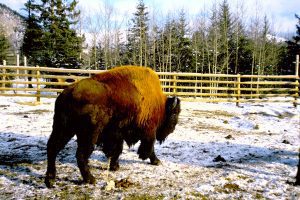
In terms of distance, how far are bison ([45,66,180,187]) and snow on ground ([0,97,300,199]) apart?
0.32 metres

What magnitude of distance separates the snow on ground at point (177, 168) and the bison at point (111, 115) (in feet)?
1.06

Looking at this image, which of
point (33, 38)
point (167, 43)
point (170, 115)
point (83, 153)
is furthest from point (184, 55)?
point (83, 153)

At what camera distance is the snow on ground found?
13.8 ft

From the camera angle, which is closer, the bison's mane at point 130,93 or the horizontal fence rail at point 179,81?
the bison's mane at point 130,93

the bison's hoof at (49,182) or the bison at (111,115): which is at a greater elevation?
the bison at (111,115)

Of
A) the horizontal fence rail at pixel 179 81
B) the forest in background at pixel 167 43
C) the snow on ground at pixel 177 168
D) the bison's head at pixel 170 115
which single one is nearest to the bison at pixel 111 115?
the bison's head at pixel 170 115

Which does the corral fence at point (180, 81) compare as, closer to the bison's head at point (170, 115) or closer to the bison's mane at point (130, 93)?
the bison's head at point (170, 115)

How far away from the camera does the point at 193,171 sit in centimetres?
515

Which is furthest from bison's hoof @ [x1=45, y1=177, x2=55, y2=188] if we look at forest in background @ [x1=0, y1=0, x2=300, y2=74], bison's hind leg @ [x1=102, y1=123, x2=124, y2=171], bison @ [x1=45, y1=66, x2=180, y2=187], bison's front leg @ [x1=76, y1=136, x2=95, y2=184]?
forest in background @ [x1=0, y1=0, x2=300, y2=74]

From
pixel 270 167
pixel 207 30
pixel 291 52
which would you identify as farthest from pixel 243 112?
pixel 207 30

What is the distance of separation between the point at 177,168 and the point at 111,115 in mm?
1615

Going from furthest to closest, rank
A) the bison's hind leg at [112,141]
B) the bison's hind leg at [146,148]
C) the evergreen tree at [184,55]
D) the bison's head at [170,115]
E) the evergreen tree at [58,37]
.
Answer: the evergreen tree at [184,55]
the evergreen tree at [58,37]
the bison's head at [170,115]
the bison's hind leg at [146,148]
the bison's hind leg at [112,141]

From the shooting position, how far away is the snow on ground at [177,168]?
4.20m

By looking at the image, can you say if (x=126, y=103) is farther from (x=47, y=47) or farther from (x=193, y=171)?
(x=47, y=47)
